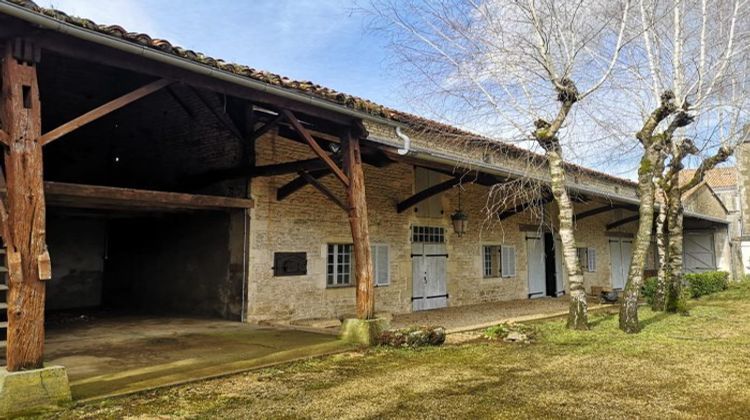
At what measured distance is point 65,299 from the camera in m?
10.7

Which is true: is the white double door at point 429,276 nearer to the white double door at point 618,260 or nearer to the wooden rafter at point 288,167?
the wooden rafter at point 288,167

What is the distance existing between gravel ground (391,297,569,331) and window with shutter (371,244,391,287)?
2.41ft

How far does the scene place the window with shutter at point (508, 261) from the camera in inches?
531

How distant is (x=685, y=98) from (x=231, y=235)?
7.36 meters

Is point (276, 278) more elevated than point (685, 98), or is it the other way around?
point (685, 98)

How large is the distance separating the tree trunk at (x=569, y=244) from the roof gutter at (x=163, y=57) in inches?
120

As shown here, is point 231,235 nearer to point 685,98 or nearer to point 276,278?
point 276,278

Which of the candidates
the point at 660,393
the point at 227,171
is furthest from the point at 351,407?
the point at 227,171

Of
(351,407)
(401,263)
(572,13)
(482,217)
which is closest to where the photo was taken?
(351,407)

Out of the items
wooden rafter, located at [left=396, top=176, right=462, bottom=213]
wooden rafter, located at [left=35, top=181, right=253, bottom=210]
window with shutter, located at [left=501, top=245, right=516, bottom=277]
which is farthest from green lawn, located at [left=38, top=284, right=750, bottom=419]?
window with shutter, located at [left=501, top=245, right=516, bottom=277]

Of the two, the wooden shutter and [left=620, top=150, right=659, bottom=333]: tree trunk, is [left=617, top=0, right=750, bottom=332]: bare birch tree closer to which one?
[left=620, top=150, right=659, bottom=333]: tree trunk

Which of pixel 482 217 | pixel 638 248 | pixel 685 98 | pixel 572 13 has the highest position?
pixel 572 13

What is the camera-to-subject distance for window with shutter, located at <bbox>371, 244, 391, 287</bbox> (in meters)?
10.3

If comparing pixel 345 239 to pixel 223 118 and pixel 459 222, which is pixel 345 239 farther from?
pixel 223 118
